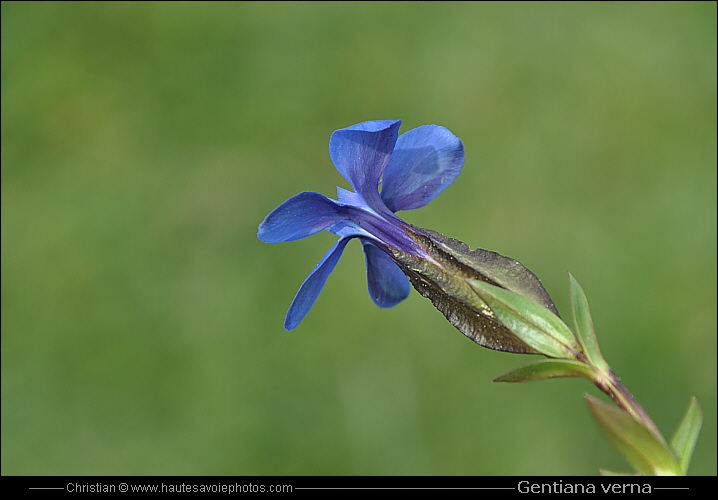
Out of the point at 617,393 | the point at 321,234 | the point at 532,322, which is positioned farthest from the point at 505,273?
the point at 321,234

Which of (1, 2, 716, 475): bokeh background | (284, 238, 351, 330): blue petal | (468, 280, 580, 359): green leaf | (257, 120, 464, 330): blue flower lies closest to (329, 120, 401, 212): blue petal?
(257, 120, 464, 330): blue flower

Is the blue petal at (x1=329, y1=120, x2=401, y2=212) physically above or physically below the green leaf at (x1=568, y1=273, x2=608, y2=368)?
above

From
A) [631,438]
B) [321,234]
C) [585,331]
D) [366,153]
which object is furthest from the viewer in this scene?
[321,234]

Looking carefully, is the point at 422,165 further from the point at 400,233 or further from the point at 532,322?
the point at 532,322

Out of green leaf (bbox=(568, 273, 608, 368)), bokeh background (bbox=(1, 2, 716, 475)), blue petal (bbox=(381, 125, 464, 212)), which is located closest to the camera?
green leaf (bbox=(568, 273, 608, 368))

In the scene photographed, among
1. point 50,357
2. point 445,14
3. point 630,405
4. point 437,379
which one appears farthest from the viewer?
point 445,14

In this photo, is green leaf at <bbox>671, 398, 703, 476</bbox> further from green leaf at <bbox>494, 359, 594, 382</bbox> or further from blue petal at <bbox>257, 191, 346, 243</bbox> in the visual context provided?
blue petal at <bbox>257, 191, 346, 243</bbox>
